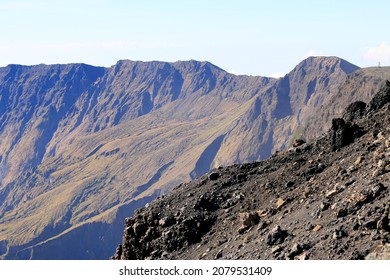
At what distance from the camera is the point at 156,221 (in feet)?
124

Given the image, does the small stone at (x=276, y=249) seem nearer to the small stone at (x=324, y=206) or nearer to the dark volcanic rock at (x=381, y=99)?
the small stone at (x=324, y=206)

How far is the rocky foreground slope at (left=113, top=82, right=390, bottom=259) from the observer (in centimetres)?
2517

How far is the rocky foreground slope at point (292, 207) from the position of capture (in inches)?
991

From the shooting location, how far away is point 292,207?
31875mm

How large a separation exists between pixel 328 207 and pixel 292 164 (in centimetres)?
973

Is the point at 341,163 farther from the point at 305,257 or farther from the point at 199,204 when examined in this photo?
the point at 305,257

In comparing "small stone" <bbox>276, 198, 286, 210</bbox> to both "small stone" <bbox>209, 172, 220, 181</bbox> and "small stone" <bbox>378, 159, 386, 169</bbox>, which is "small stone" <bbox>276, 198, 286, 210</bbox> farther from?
"small stone" <bbox>209, 172, 220, 181</bbox>

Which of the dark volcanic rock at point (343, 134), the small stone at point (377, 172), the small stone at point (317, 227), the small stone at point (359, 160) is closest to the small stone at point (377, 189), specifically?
the small stone at point (377, 172)

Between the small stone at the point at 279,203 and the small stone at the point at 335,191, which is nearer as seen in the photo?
the small stone at the point at 335,191

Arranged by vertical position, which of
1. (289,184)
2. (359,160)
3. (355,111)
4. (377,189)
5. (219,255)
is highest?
(355,111)

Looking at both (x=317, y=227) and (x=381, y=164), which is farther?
(x=381, y=164)

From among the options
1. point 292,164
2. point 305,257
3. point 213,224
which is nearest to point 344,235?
point 305,257

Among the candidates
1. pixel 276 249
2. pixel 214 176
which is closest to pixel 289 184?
pixel 214 176

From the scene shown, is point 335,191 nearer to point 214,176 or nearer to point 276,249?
point 276,249
